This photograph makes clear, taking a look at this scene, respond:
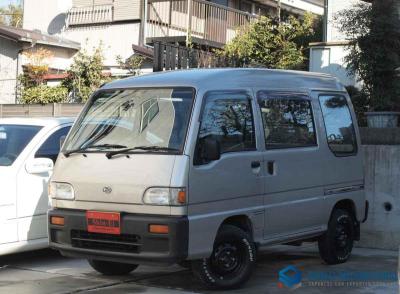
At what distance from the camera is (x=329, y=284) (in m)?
6.74

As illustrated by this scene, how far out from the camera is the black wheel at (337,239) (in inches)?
303

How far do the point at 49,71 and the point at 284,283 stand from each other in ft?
48.5

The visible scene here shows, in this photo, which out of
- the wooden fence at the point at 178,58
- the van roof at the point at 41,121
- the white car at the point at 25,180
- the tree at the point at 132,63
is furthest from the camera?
the tree at the point at 132,63

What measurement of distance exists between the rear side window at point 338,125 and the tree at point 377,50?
2.42 m

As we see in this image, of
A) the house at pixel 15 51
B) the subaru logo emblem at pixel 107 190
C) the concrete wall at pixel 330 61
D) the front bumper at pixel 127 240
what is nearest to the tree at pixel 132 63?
the house at pixel 15 51

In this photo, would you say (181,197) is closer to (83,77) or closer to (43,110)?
(43,110)

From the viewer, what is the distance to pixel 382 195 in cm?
893

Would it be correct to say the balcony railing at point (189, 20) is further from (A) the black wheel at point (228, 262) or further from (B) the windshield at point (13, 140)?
(A) the black wheel at point (228, 262)

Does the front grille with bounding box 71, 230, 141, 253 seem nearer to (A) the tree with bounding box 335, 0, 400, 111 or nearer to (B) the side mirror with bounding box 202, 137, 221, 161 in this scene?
(B) the side mirror with bounding box 202, 137, 221, 161

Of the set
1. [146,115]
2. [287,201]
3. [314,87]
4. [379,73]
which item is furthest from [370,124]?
[146,115]

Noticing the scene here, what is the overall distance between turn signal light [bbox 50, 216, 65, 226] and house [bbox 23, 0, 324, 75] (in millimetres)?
12932

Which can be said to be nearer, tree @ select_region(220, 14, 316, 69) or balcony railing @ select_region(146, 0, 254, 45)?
tree @ select_region(220, 14, 316, 69)

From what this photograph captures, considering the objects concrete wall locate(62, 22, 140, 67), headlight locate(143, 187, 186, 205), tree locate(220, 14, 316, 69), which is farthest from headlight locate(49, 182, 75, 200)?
concrete wall locate(62, 22, 140, 67)

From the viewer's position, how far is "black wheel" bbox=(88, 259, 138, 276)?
7.06 meters
